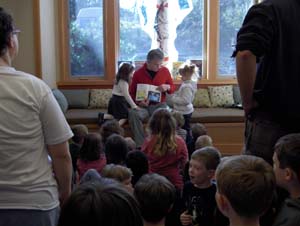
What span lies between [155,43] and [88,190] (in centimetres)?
585

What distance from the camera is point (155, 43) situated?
6715 millimetres

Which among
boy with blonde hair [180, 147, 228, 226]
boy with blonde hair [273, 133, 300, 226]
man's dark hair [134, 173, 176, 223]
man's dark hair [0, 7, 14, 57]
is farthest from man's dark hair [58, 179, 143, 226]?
boy with blonde hair [180, 147, 228, 226]

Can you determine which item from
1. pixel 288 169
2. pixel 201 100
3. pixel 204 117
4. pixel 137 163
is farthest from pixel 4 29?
pixel 201 100

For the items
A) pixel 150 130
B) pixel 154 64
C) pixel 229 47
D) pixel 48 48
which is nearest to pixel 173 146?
pixel 150 130

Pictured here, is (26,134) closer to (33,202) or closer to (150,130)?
(33,202)

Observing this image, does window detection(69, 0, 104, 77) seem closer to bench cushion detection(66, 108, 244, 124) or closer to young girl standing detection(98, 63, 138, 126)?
bench cushion detection(66, 108, 244, 124)

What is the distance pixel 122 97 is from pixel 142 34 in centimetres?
153

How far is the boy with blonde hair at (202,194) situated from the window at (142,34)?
413cm

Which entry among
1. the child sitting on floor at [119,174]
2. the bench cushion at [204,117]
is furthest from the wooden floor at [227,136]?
the child sitting on floor at [119,174]

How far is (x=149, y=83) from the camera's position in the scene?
5.50 meters

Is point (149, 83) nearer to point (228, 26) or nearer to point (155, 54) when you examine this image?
point (155, 54)

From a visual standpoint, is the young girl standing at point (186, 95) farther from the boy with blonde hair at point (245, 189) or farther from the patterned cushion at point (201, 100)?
the boy with blonde hair at point (245, 189)

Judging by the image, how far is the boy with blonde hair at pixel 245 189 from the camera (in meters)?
1.64

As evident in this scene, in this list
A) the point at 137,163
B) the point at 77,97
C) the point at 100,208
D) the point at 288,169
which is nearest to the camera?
the point at 100,208
